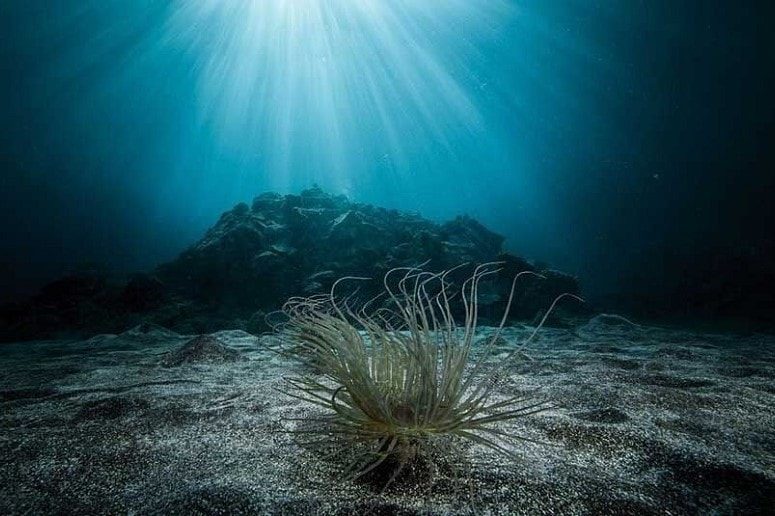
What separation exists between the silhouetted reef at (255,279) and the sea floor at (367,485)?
7.32 metres

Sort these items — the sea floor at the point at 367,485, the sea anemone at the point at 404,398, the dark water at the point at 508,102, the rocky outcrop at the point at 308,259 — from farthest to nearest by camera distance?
the dark water at the point at 508,102 < the rocky outcrop at the point at 308,259 < the sea anemone at the point at 404,398 < the sea floor at the point at 367,485

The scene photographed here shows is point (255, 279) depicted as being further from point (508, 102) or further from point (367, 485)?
point (508, 102)

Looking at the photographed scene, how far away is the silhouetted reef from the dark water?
31.8 ft

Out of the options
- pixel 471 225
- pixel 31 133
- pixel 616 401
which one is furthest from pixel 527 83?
pixel 31 133

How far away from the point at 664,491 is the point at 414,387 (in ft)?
2.88

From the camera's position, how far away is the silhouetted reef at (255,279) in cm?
978

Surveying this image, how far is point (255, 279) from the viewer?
415 inches

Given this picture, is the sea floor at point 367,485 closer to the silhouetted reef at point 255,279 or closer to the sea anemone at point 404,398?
the sea anemone at point 404,398

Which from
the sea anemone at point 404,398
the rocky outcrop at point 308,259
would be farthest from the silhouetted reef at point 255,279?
the sea anemone at point 404,398

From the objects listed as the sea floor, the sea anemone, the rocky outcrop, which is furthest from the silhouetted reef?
the sea anemone

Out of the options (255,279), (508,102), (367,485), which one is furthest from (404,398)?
(508,102)

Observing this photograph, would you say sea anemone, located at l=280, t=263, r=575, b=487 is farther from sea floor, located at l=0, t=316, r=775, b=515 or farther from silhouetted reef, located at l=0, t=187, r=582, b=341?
silhouetted reef, located at l=0, t=187, r=582, b=341

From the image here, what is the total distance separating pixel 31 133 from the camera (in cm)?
4297

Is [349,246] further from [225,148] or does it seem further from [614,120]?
[225,148]
